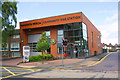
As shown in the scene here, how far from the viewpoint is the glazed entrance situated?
26.0 m

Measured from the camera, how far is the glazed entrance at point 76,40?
26.0m

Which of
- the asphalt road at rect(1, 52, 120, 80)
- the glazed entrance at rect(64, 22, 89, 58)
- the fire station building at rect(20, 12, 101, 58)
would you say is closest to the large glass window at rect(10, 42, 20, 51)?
the fire station building at rect(20, 12, 101, 58)

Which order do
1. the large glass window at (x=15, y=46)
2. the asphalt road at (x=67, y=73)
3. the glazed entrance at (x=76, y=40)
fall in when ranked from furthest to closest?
the large glass window at (x=15, y=46), the glazed entrance at (x=76, y=40), the asphalt road at (x=67, y=73)

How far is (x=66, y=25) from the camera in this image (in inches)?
1093

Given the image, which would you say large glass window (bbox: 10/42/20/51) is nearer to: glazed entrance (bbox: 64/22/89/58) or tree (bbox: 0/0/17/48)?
tree (bbox: 0/0/17/48)

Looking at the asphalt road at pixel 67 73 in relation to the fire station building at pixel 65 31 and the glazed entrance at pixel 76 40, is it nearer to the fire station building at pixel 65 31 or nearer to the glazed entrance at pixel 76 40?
the glazed entrance at pixel 76 40

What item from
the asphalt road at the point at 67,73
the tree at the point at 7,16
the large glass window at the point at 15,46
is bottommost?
the asphalt road at the point at 67,73

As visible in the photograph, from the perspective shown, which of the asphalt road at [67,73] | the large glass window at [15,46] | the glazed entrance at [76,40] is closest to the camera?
the asphalt road at [67,73]

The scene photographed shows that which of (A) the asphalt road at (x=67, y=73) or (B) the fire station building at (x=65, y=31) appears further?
(B) the fire station building at (x=65, y=31)

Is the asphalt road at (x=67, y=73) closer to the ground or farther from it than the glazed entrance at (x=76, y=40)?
closer to the ground

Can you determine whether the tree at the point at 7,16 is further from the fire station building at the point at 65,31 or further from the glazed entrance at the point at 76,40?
the glazed entrance at the point at 76,40

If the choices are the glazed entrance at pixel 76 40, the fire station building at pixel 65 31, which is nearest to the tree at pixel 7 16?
the fire station building at pixel 65 31

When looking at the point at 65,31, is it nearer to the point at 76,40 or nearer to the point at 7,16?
the point at 76,40

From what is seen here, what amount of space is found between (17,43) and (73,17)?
55.1 ft
